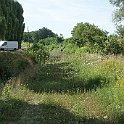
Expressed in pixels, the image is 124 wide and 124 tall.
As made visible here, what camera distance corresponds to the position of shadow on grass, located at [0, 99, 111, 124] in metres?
11.1

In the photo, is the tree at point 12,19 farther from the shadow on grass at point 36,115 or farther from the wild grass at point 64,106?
the shadow on grass at point 36,115

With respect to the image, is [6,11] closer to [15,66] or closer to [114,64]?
[15,66]

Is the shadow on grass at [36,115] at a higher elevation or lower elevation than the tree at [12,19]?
lower

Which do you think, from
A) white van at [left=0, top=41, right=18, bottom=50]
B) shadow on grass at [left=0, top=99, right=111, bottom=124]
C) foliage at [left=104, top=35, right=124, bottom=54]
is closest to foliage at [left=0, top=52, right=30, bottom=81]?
shadow on grass at [left=0, top=99, right=111, bottom=124]

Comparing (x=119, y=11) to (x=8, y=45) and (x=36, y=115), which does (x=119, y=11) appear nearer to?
(x=8, y=45)

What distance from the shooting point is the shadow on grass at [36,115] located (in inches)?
437

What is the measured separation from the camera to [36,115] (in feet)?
39.2

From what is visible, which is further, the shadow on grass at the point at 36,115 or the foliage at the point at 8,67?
the foliage at the point at 8,67

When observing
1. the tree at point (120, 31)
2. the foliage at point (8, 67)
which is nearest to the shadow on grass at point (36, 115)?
the foliage at point (8, 67)

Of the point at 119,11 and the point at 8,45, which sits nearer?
the point at 119,11

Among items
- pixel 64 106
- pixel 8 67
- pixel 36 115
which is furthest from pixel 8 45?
pixel 36 115

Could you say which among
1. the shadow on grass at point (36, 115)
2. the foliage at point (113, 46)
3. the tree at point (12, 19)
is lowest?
the shadow on grass at point (36, 115)

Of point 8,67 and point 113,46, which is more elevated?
point 113,46

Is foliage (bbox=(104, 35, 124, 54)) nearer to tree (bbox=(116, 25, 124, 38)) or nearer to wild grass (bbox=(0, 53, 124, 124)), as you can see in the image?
tree (bbox=(116, 25, 124, 38))
